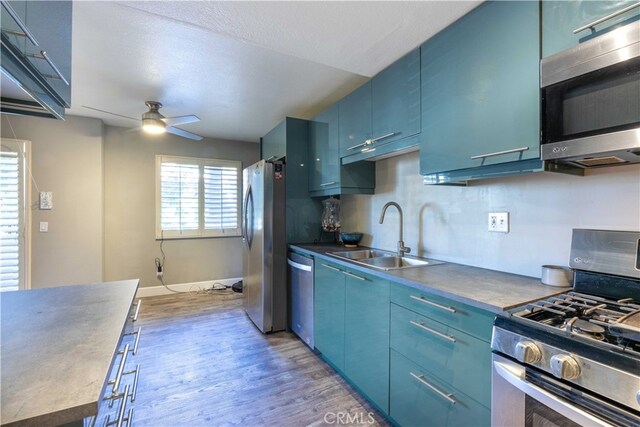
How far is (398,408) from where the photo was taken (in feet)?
5.00

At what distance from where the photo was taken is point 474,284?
1357 mm

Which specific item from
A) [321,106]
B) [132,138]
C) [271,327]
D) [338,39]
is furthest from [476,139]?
[132,138]

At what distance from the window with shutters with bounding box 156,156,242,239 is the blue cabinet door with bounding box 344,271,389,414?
316 centimetres

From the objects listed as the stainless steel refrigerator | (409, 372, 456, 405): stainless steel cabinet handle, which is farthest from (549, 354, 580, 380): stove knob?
the stainless steel refrigerator

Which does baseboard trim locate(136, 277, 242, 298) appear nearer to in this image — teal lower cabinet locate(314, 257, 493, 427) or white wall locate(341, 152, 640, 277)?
teal lower cabinet locate(314, 257, 493, 427)

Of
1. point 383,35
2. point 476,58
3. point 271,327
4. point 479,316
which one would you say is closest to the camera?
point 479,316

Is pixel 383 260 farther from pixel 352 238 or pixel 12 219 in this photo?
pixel 12 219

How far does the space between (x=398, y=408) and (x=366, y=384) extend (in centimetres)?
28

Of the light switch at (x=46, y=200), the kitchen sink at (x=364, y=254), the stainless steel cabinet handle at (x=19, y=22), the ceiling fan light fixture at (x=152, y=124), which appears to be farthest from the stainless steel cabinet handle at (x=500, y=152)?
the light switch at (x=46, y=200)

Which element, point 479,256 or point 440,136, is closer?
point 440,136

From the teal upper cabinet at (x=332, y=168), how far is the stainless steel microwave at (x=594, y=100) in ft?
5.08

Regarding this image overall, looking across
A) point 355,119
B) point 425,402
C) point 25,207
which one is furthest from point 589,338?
point 25,207

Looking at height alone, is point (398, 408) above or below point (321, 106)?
below

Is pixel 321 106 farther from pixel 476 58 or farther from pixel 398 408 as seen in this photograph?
pixel 398 408
